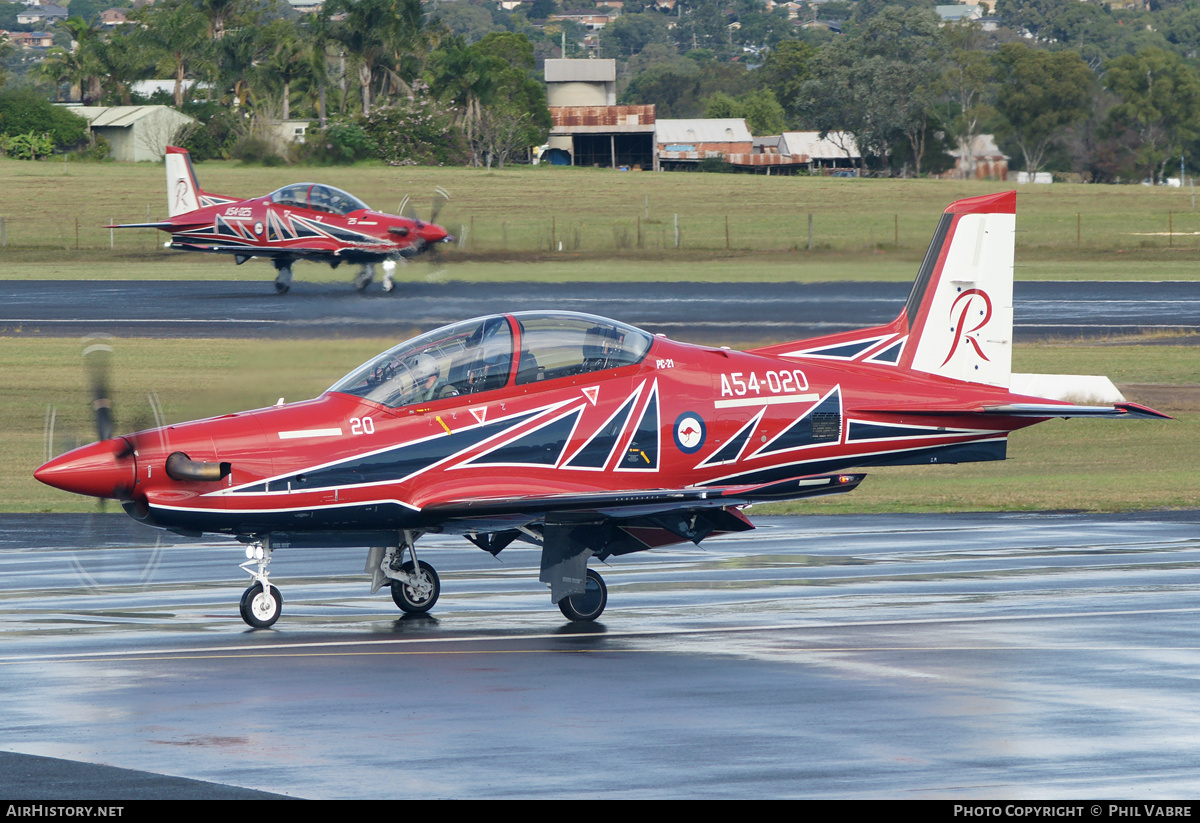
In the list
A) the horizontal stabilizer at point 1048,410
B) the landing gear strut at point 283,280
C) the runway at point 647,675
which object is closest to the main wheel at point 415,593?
the runway at point 647,675

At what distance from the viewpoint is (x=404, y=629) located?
1398cm

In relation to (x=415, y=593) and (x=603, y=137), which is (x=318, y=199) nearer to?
(x=415, y=593)

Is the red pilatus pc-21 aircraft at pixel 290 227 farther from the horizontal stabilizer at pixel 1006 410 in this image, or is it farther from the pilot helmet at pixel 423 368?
the pilot helmet at pixel 423 368

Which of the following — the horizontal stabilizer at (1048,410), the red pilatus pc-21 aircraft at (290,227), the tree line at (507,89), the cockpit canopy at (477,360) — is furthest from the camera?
the tree line at (507,89)

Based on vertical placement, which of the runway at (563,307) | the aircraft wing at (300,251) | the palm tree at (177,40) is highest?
the palm tree at (177,40)

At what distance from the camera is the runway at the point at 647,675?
902 centimetres

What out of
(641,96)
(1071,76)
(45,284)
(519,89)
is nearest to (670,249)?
(45,284)

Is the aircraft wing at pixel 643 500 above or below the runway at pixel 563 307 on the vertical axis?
above

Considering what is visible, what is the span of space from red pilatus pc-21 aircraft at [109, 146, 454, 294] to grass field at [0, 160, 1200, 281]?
711mm

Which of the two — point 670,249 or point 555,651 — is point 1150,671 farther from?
point 670,249

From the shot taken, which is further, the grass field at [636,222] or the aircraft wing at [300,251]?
the grass field at [636,222]

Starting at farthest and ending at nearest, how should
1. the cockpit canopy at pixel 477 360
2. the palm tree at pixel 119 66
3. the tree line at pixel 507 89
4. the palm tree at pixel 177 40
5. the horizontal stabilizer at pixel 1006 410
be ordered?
the palm tree at pixel 119 66 → the palm tree at pixel 177 40 → the tree line at pixel 507 89 → the horizontal stabilizer at pixel 1006 410 → the cockpit canopy at pixel 477 360

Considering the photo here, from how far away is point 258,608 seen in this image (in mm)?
13875

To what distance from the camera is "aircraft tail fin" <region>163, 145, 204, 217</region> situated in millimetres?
50062
